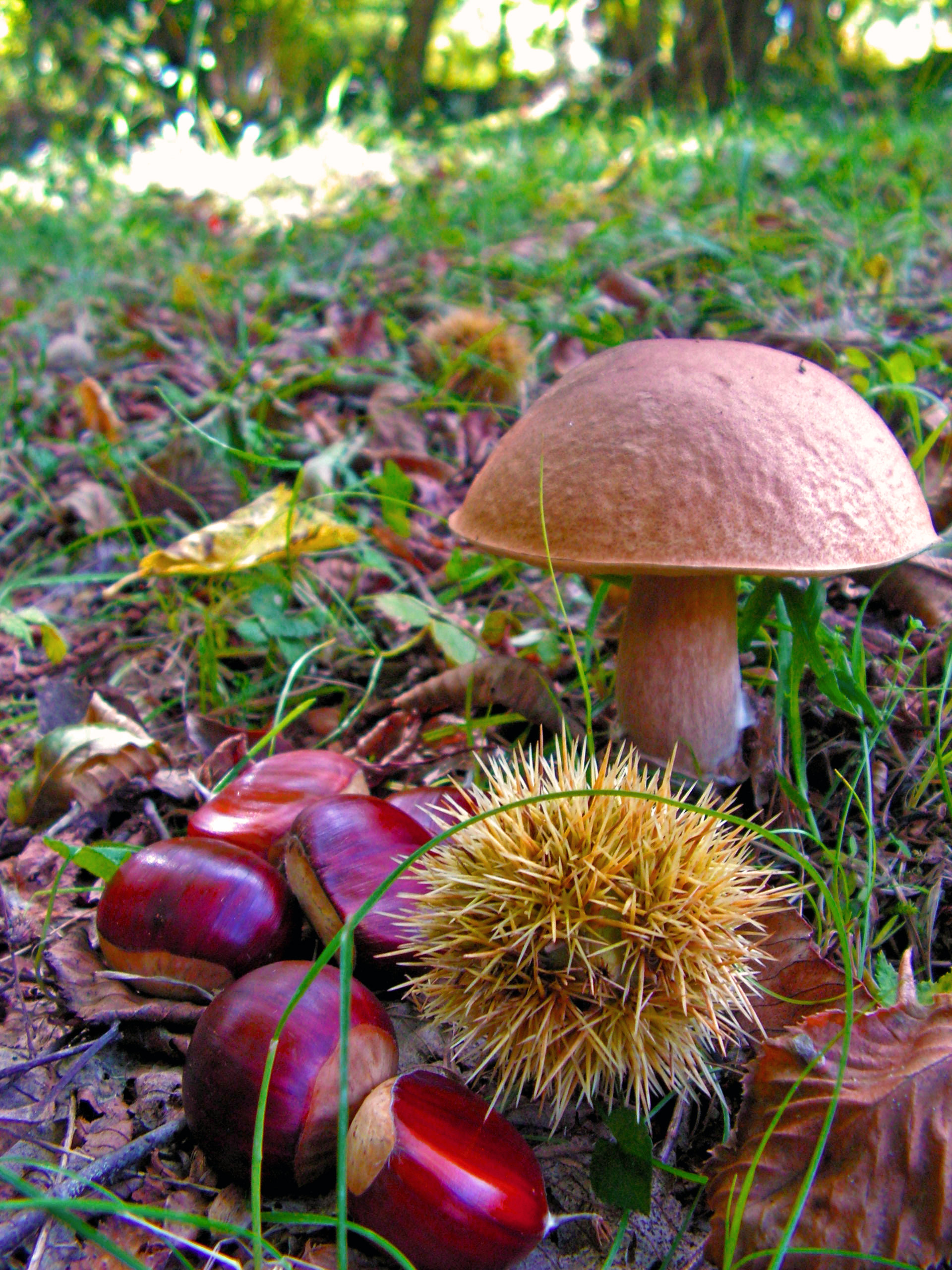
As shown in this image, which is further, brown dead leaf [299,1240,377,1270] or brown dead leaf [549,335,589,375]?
brown dead leaf [549,335,589,375]

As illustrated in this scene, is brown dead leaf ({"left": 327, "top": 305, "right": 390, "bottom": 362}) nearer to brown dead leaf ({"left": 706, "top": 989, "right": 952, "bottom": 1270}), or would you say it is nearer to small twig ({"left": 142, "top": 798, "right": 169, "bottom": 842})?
small twig ({"left": 142, "top": 798, "right": 169, "bottom": 842})

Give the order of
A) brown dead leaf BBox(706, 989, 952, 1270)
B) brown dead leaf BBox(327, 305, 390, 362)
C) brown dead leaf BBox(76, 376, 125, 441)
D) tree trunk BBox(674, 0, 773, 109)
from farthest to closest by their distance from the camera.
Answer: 1. tree trunk BBox(674, 0, 773, 109)
2. brown dead leaf BBox(327, 305, 390, 362)
3. brown dead leaf BBox(76, 376, 125, 441)
4. brown dead leaf BBox(706, 989, 952, 1270)

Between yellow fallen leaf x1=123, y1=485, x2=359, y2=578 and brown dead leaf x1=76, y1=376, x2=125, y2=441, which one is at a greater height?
A: brown dead leaf x1=76, y1=376, x2=125, y2=441

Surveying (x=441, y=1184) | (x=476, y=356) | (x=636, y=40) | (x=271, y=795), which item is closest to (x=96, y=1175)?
(x=441, y=1184)

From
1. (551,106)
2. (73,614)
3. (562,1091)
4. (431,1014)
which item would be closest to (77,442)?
(73,614)

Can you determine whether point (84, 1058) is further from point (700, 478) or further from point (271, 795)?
point (700, 478)

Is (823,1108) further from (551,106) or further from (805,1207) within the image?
(551,106)

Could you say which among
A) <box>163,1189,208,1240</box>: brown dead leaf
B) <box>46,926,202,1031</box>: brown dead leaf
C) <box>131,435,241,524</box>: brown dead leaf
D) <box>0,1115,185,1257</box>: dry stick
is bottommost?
<box>163,1189,208,1240</box>: brown dead leaf

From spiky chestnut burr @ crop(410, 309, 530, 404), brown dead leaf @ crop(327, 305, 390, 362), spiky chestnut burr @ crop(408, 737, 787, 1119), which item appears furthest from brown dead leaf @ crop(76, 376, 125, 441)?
spiky chestnut burr @ crop(408, 737, 787, 1119)
